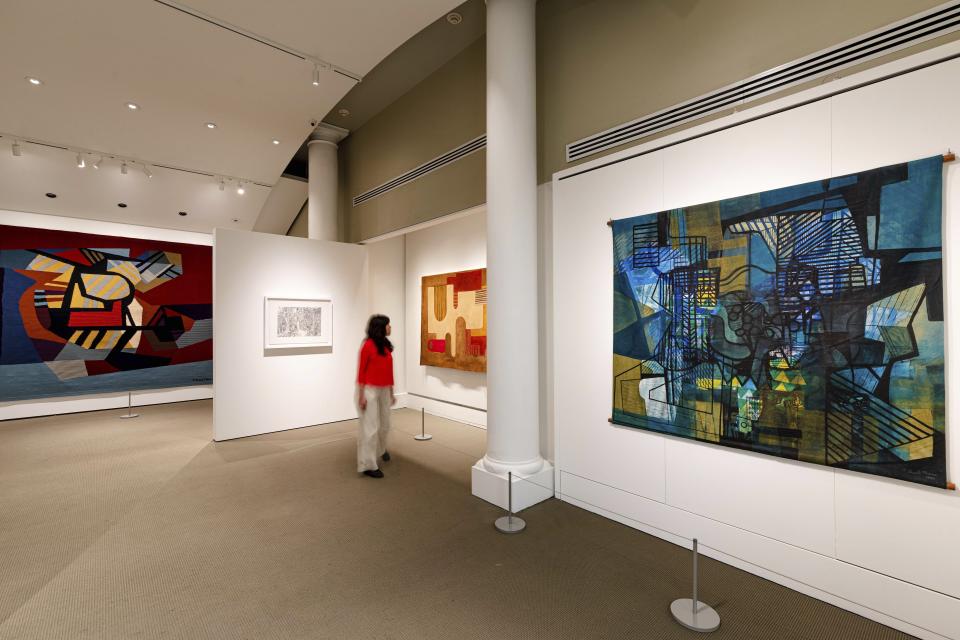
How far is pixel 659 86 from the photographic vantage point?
3.36 meters

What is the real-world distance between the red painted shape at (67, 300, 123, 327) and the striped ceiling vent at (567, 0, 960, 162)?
361 inches

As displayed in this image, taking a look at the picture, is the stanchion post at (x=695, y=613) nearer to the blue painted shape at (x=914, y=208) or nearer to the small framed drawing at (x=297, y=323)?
the blue painted shape at (x=914, y=208)

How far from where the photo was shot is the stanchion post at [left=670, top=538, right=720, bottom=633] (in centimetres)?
233

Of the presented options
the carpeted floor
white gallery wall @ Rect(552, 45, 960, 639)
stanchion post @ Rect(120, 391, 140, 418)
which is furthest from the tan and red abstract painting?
stanchion post @ Rect(120, 391, 140, 418)

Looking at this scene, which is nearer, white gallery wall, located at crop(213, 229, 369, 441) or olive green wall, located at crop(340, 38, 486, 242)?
olive green wall, located at crop(340, 38, 486, 242)

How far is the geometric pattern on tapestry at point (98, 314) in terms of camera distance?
7.37 meters

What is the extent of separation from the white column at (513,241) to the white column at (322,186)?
190 inches

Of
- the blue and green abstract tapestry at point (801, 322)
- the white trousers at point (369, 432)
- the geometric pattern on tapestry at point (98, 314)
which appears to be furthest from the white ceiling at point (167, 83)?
the white trousers at point (369, 432)

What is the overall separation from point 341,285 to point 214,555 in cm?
466

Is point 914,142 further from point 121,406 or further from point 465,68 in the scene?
point 121,406

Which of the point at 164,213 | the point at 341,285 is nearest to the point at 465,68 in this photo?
the point at 341,285

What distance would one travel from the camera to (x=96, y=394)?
800 cm

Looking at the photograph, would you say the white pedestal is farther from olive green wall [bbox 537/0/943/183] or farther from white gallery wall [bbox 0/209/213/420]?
white gallery wall [bbox 0/209/213/420]

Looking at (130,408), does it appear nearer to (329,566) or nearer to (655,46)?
(329,566)
